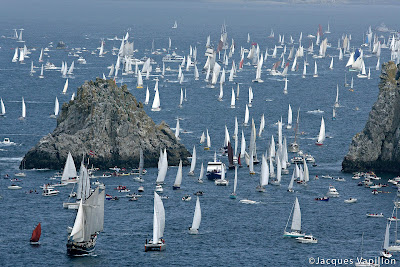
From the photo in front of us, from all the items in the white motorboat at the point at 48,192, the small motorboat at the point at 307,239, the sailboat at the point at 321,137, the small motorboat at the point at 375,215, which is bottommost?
the white motorboat at the point at 48,192

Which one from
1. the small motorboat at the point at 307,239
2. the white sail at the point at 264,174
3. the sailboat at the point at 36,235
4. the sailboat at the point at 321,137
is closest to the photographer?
the sailboat at the point at 36,235

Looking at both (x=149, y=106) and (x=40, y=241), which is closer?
(x=40, y=241)

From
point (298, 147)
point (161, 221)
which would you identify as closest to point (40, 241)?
point (161, 221)

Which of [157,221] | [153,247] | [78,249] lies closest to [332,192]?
[157,221]

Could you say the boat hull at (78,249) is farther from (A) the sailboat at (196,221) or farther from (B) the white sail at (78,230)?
(A) the sailboat at (196,221)

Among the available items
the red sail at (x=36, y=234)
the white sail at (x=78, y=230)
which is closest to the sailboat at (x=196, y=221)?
the white sail at (x=78, y=230)

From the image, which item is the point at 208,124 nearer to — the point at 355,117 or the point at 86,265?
the point at 355,117
